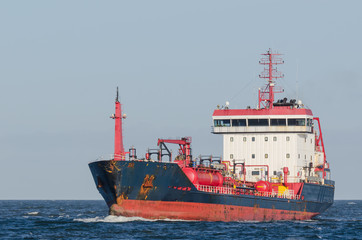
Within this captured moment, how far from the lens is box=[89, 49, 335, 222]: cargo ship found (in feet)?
173

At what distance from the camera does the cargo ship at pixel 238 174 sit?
5275 centimetres

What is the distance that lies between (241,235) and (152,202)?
8751mm

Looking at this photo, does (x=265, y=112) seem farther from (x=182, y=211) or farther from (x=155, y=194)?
(x=155, y=194)

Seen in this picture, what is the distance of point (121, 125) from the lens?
5484 cm

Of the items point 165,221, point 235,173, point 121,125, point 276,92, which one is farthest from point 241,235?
point 276,92

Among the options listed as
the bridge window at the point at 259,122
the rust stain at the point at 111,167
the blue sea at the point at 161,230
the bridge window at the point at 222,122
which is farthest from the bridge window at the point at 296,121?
the rust stain at the point at 111,167

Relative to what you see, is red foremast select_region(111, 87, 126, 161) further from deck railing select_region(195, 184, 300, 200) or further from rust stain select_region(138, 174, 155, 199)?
deck railing select_region(195, 184, 300, 200)

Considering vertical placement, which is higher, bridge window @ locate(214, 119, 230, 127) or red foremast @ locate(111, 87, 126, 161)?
bridge window @ locate(214, 119, 230, 127)

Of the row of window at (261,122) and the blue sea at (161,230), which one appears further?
the row of window at (261,122)

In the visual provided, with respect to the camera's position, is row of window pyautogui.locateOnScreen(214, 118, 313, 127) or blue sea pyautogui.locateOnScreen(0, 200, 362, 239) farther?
row of window pyautogui.locateOnScreen(214, 118, 313, 127)

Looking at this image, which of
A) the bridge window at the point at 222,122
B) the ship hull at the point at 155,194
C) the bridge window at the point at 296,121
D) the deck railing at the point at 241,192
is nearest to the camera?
the ship hull at the point at 155,194

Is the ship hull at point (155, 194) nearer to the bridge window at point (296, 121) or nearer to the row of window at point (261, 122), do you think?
the row of window at point (261, 122)

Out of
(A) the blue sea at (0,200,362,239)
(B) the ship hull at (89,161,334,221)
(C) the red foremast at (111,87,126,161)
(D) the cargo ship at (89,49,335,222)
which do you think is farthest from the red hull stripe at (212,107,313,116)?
(C) the red foremast at (111,87,126,161)

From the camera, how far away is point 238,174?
67500mm
